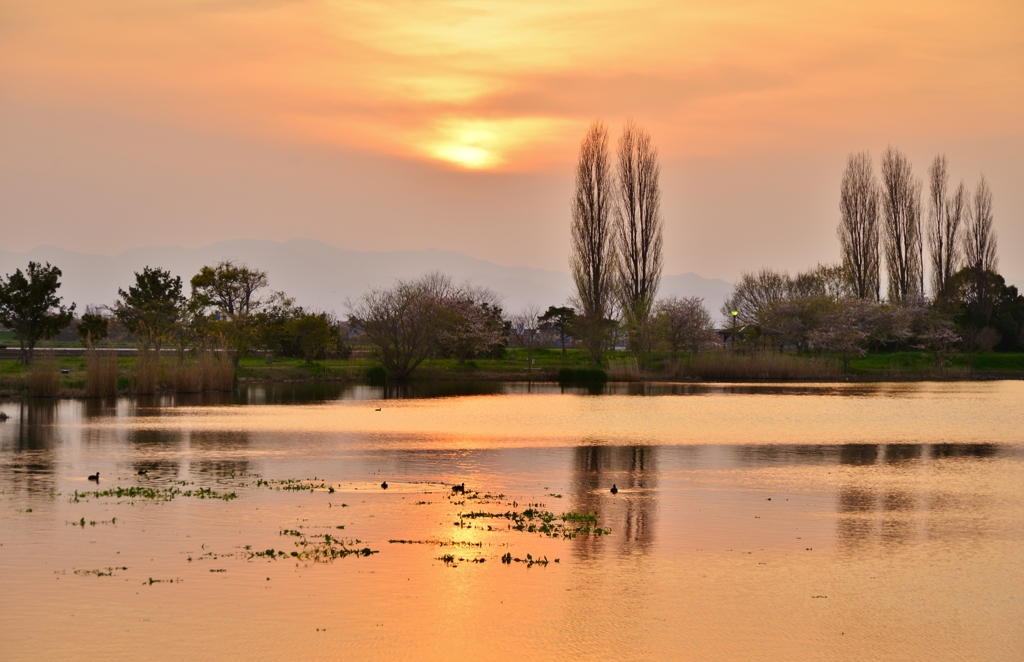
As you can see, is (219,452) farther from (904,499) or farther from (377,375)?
(377,375)

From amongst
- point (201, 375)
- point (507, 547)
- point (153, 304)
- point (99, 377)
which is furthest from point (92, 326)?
point (507, 547)

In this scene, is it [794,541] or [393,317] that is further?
[393,317]

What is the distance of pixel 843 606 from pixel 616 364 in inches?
2098

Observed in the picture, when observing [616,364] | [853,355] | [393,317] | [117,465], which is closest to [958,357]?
[853,355]

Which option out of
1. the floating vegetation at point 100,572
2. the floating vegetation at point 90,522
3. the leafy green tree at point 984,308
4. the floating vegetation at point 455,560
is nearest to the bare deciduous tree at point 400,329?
the leafy green tree at point 984,308

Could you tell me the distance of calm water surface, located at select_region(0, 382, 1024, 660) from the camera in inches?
372

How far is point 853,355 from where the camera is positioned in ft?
254

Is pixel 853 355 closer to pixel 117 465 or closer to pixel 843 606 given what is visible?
pixel 117 465

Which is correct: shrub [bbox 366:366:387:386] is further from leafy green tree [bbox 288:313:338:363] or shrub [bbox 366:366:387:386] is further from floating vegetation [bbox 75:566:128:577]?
floating vegetation [bbox 75:566:128:577]

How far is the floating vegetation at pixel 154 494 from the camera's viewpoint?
1650 cm

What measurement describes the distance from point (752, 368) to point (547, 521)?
52641mm

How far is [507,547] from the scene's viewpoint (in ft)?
42.8

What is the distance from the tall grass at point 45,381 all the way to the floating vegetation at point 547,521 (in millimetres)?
30010

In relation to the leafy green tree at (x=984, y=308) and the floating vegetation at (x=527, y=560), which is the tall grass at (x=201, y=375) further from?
the leafy green tree at (x=984, y=308)
